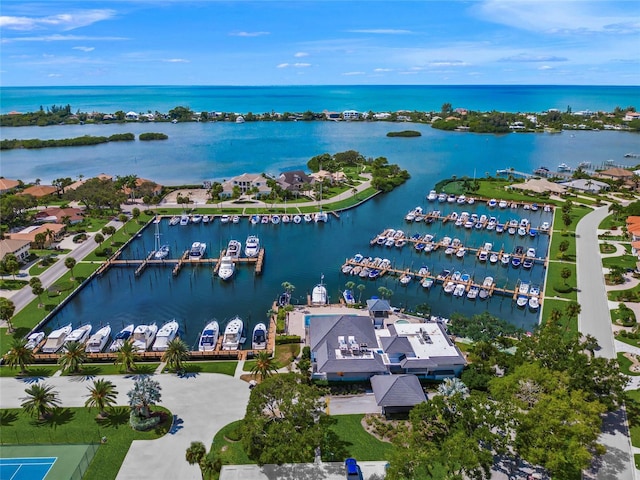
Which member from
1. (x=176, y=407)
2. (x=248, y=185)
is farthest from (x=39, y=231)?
(x=176, y=407)

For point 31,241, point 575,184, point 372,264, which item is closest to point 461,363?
point 372,264

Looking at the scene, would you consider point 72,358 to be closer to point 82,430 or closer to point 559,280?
point 82,430

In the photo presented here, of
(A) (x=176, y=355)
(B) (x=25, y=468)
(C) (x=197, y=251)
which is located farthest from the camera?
(C) (x=197, y=251)

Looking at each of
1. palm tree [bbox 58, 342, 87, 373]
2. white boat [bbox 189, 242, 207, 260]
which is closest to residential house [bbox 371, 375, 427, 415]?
palm tree [bbox 58, 342, 87, 373]

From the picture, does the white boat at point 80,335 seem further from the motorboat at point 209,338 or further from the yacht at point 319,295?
the yacht at point 319,295

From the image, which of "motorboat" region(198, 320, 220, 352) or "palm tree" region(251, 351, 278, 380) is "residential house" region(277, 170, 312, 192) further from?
"palm tree" region(251, 351, 278, 380)
